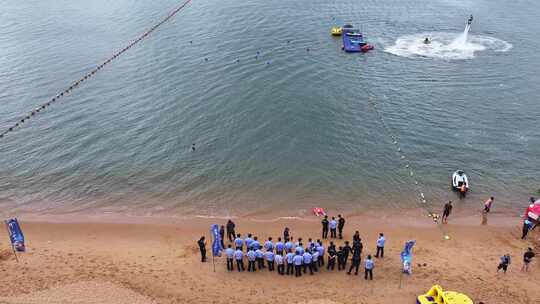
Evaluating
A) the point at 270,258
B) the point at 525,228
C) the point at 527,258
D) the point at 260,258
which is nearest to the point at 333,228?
the point at 270,258

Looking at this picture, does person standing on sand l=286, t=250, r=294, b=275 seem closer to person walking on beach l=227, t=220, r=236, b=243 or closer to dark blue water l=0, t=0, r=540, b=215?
person walking on beach l=227, t=220, r=236, b=243

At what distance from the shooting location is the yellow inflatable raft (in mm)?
22172

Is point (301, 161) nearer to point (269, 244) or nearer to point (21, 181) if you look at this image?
point (269, 244)

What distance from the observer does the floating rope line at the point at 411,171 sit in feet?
107

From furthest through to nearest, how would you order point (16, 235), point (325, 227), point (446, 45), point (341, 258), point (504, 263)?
point (446, 45), point (325, 227), point (16, 235), point (341, 258), point (504, 263)

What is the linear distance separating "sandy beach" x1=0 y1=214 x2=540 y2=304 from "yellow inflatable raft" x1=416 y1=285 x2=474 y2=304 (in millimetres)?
1039

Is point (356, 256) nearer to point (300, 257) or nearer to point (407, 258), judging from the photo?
point (407, 258)

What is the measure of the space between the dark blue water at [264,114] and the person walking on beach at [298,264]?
29.5 ft

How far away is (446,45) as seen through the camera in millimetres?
61656

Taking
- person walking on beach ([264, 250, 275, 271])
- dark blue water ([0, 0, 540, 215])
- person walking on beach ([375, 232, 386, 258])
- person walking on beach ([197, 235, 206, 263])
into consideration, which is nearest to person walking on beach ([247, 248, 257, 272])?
person walking on beach ([264, 250, 275, 271])

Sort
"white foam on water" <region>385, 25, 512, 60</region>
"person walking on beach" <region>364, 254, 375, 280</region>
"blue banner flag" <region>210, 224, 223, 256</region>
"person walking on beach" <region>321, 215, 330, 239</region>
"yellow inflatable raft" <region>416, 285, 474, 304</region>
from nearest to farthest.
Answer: "yellow inflatable raft" <region>416, 285, 474, 304</region> < "person walking on beach" <region>364, 254, 375, 280</region> < "blue banner flag" <region>210, 224, 223, 256</region> < "person walking on beach" <region>321, 215, 330, 239</region> < "white foam on water" <region>385, 25, 512, 60</region>

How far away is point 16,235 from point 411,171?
99.4ft

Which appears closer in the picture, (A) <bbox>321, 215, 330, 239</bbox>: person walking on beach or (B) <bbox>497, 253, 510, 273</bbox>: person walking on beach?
(B) <bbox>497, 253, 510, 273</bbox>: person walking on beach

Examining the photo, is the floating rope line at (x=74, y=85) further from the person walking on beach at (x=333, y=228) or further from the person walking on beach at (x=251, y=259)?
the person walking on beach at (x=333, y=228)
